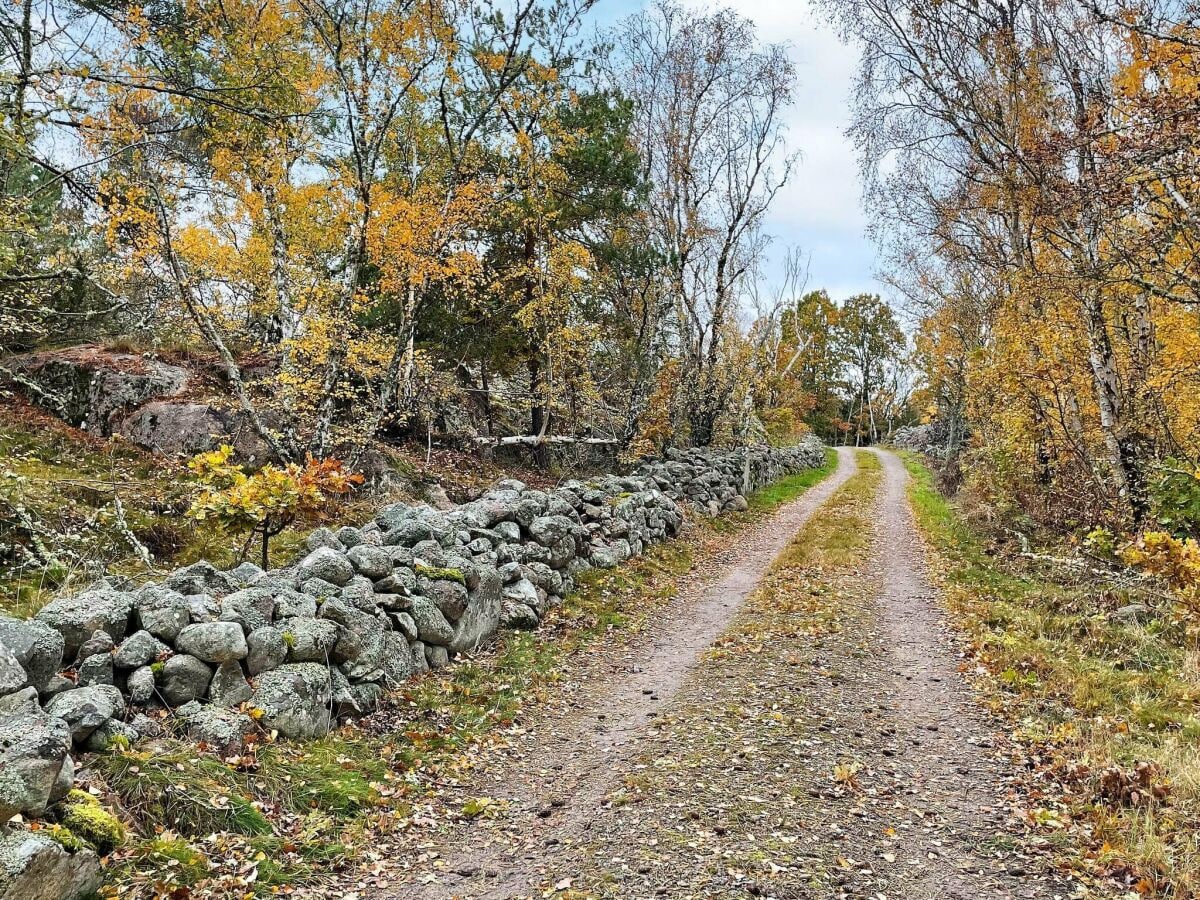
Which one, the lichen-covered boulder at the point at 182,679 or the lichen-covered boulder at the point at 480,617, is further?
the lichen-covered boulder at the point at 480,617

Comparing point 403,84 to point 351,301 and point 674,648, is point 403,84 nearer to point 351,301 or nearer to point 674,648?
point 351,301

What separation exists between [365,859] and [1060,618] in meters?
8.53

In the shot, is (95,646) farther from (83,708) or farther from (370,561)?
(370,561)

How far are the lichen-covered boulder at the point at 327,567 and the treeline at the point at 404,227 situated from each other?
3.68 m

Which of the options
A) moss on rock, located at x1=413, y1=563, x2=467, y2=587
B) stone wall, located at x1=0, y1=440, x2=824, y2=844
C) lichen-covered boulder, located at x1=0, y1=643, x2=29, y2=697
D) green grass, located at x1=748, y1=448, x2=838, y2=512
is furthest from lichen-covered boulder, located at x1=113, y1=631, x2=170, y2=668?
green grass, located at x1=748, y1=448, x2=838, y2=512

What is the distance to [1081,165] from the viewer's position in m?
10.9

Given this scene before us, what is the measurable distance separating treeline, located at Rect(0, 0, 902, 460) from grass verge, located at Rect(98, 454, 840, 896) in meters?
4.57

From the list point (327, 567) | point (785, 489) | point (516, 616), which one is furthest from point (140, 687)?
point (785, 489)

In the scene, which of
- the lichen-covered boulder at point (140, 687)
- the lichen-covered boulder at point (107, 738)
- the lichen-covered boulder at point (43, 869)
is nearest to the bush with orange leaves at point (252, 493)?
the lichen-covered boulder at point (140, 687)

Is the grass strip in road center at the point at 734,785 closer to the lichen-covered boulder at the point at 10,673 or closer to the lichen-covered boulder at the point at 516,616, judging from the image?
the lichen-covered boulder at the point at 516,616

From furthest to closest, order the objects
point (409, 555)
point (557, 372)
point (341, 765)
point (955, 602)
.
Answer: point (557, 372) → point (955, 602) → point (409, 555) → point (341, 765)

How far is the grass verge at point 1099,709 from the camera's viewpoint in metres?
4.30

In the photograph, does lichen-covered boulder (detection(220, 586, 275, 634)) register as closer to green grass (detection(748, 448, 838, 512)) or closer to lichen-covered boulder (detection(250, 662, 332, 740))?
lichen-covered boulder (detection(250, 662, 332, 740))

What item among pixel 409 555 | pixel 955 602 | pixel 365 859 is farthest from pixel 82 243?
pixel 955 602
